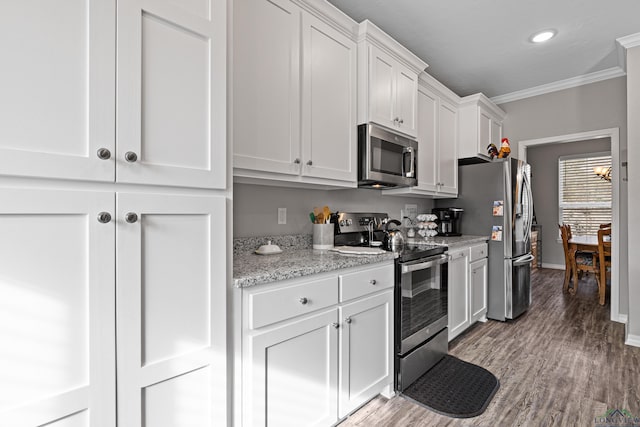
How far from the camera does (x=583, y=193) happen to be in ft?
21.1

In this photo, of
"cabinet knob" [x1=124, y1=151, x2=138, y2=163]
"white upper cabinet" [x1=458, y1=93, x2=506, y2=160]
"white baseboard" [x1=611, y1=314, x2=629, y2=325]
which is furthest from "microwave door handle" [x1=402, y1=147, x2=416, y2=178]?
"white baseboard" [x1=611, y1=314, x2=629, y2=325]

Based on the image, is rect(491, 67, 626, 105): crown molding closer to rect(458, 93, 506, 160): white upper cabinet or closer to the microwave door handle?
rect(458, 93, 506, 160): white upper cabinet

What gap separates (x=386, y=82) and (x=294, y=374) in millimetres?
2028

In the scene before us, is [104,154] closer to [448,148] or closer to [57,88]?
[57,88]

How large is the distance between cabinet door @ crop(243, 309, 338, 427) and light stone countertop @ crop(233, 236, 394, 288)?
22cm

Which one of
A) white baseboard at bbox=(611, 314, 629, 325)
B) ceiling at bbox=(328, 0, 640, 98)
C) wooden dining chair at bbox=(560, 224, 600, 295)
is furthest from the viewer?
wooden dining chair at bbox=(560, 224, 600, 295)

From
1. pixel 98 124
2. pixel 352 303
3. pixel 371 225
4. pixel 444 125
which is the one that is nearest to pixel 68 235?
pixel 98 124

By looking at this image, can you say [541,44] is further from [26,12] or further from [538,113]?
[26,12]

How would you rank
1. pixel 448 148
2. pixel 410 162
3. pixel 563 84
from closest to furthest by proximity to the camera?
pixel 410 162 < pixel 448 148 < pixel 563 84

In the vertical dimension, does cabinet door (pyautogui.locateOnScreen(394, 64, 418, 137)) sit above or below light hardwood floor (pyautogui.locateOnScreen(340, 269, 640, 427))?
above

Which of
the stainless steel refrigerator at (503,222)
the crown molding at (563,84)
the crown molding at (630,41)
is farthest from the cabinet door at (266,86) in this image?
the crown molding at (563,84)

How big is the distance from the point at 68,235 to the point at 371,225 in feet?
7.17

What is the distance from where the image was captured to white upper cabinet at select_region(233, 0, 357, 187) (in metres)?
1.66

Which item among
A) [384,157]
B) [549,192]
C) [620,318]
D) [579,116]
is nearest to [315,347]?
[384,157]
